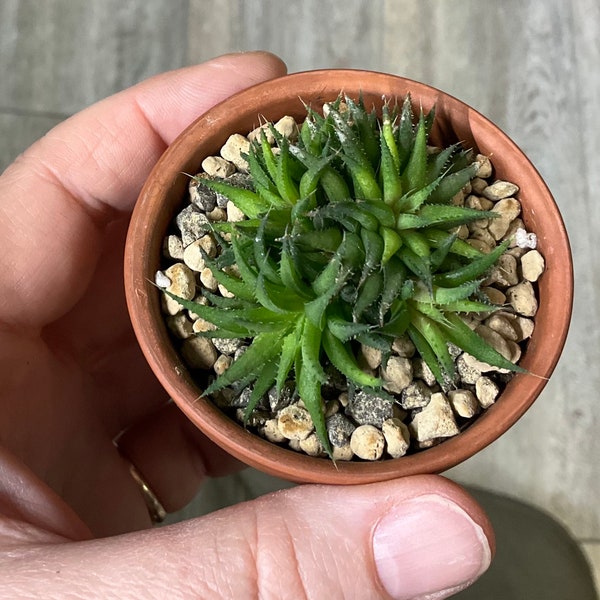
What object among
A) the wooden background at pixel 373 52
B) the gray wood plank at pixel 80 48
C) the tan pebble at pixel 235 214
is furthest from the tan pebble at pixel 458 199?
the gray wood plank at pixel 80 48

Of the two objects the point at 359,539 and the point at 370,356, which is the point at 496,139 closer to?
the point at 370,356

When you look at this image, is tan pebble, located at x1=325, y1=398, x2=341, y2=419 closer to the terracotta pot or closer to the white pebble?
the terracotta pot

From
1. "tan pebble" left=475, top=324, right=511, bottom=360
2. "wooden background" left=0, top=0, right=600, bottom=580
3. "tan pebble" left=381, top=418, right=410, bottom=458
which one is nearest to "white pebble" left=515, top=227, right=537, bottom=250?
"tan pebble" left=475, top=324, right=511, bottom=360

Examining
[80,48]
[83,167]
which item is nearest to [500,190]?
[83,167]

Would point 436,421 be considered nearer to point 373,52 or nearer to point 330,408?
point 330,408

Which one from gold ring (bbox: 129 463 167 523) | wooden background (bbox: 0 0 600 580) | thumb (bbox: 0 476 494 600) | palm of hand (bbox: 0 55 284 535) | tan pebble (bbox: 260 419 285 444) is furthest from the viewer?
wooden background (bbox: 0 0 600 580)
